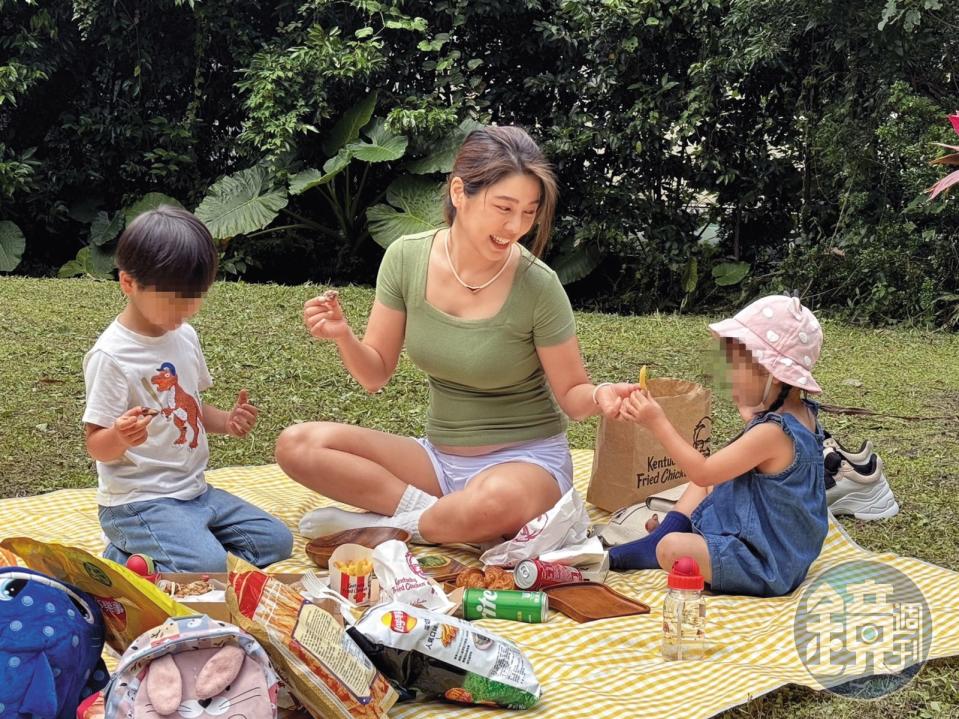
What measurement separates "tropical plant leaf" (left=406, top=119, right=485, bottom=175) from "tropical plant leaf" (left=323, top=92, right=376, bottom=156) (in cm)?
49

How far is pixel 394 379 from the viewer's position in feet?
18.3

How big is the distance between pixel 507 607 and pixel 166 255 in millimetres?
1235

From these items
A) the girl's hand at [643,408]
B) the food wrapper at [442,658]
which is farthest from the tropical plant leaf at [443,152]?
the food wrapper at [442,658]

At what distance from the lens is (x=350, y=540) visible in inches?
130

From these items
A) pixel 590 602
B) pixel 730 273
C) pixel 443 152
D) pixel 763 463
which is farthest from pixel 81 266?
pixel 763 463

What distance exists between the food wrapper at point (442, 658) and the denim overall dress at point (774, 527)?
2.83ft

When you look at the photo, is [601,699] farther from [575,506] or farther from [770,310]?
[770,310]

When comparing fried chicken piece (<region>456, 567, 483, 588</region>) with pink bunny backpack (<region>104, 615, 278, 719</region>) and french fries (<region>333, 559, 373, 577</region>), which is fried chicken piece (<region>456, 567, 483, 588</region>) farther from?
pink bunny backpack (<region>104, 615, 278, 719</region>)

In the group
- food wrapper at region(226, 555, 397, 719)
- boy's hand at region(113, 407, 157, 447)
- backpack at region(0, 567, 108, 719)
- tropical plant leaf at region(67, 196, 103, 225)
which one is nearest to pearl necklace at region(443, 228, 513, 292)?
boy's hand at region(113, 407, 157, 447)

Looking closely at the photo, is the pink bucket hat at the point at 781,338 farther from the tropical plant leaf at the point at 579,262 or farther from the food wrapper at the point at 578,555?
the tropical plant leaf at the point at 579,262

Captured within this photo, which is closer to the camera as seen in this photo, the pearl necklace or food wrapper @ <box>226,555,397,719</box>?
food wrapper @ <box>226,555,397,719</box>

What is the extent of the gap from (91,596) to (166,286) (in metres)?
0.88

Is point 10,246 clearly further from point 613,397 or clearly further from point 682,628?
point 682,628

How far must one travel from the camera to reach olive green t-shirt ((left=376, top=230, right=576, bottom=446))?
3.29 m
